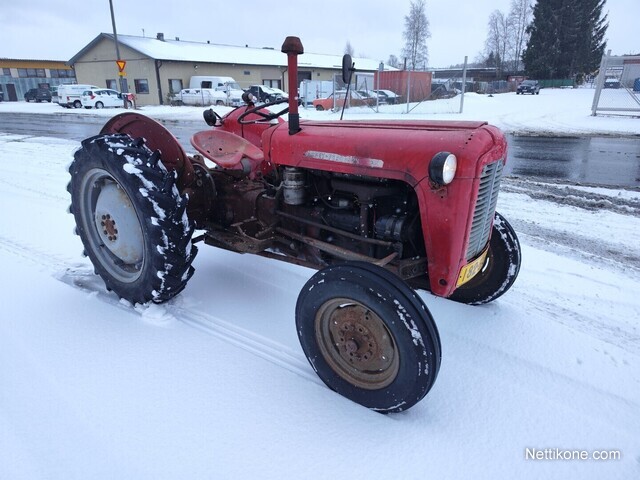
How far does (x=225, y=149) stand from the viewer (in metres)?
3.84

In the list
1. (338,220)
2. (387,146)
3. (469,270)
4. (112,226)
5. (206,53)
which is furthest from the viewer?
(206,53)

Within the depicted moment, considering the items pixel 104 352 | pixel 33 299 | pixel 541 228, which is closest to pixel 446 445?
pixel 104 352

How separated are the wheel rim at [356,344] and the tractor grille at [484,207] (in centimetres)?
71

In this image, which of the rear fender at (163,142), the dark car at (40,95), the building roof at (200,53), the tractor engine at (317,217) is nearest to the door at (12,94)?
the dark car at (40,95)

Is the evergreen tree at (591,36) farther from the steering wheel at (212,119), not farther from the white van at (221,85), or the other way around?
the steering wheel at (212,119)

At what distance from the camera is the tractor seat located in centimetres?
357

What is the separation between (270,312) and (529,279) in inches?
85.0

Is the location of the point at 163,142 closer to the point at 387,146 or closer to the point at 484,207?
the point at 387,146

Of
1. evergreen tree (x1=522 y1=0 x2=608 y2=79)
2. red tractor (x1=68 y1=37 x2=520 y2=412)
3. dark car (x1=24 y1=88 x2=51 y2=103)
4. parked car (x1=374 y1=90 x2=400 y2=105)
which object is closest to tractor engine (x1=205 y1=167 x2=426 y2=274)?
red tractor (x1=68 y1=37 x2=520 y2=412)

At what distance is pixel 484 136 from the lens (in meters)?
2.27

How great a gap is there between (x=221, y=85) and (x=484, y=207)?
3086 cm

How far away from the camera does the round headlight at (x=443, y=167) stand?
6.86ft

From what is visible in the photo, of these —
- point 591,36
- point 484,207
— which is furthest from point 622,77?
point 591,36

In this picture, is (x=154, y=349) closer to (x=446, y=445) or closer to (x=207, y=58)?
(x=446, y=445)
